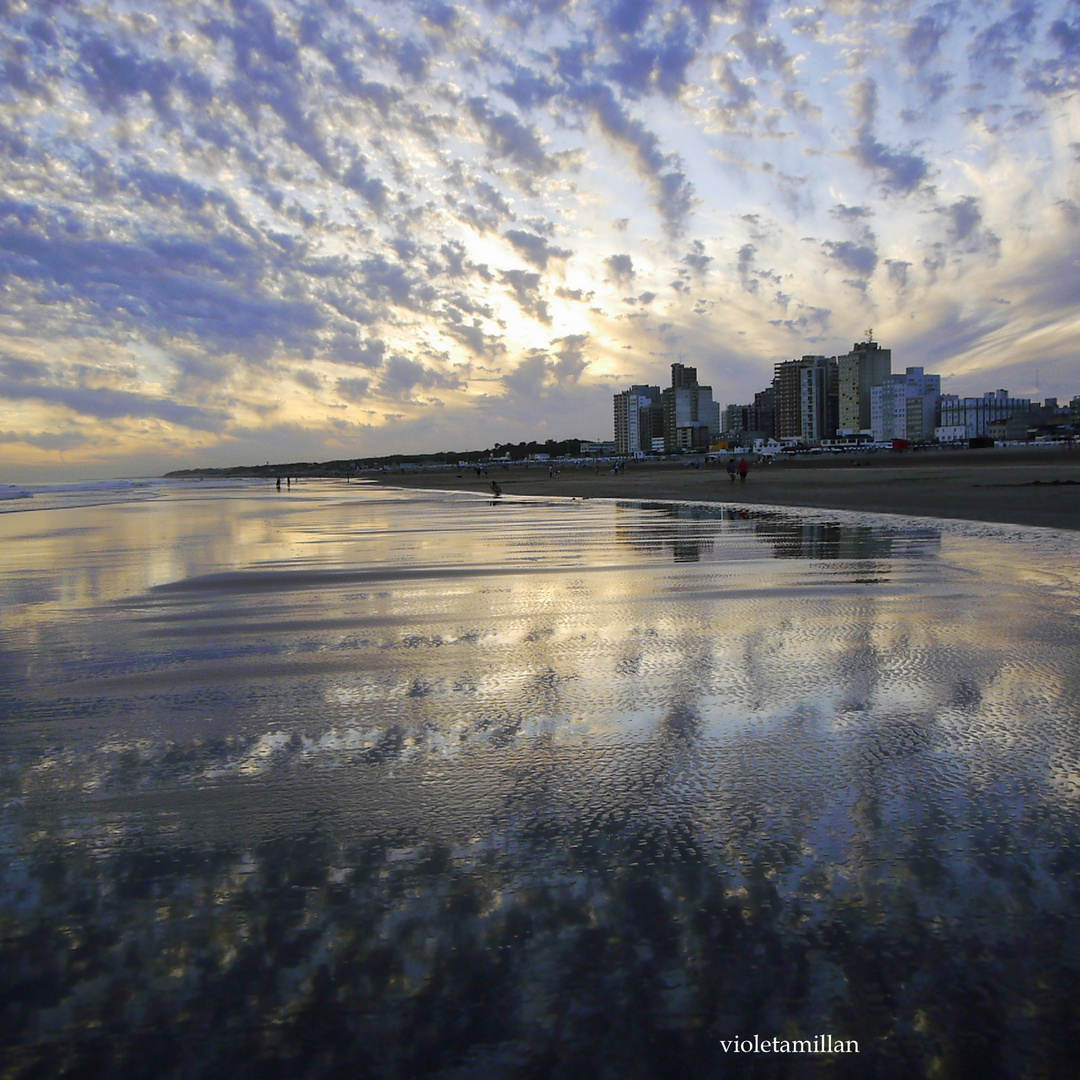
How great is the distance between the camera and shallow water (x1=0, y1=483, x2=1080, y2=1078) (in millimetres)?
2463

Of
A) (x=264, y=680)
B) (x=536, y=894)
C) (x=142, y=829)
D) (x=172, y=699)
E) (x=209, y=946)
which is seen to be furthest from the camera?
(x=264, y=680)

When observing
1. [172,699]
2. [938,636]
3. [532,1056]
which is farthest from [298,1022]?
[938,636]

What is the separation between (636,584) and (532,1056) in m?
9.13

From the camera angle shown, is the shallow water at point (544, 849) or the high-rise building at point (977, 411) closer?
the shallow water at point (544, 849)

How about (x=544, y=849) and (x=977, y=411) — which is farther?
(x=977, y=411)

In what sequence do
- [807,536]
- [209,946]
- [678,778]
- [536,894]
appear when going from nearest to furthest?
[209,946]
[536,894]
[678,778]
[807,536]

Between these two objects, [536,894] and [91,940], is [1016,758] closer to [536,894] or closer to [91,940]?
[536,894]

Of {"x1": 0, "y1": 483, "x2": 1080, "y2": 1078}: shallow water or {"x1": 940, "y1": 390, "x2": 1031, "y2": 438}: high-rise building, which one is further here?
{"x1": 940, "y1": 390, "x2": 1031, "y2": 438}: high-rise building

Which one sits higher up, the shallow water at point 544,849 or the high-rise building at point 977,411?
the high-rise building at point 977,411

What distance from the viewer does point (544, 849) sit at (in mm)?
3512

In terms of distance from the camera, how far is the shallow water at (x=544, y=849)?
2.46m

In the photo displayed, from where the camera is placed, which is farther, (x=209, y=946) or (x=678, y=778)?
(x=678, y=778)

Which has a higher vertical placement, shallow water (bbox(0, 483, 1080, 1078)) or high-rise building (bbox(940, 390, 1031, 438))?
high-rise building (bbox(940, 390, 1031, 438))

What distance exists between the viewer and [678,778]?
4.28 meters
